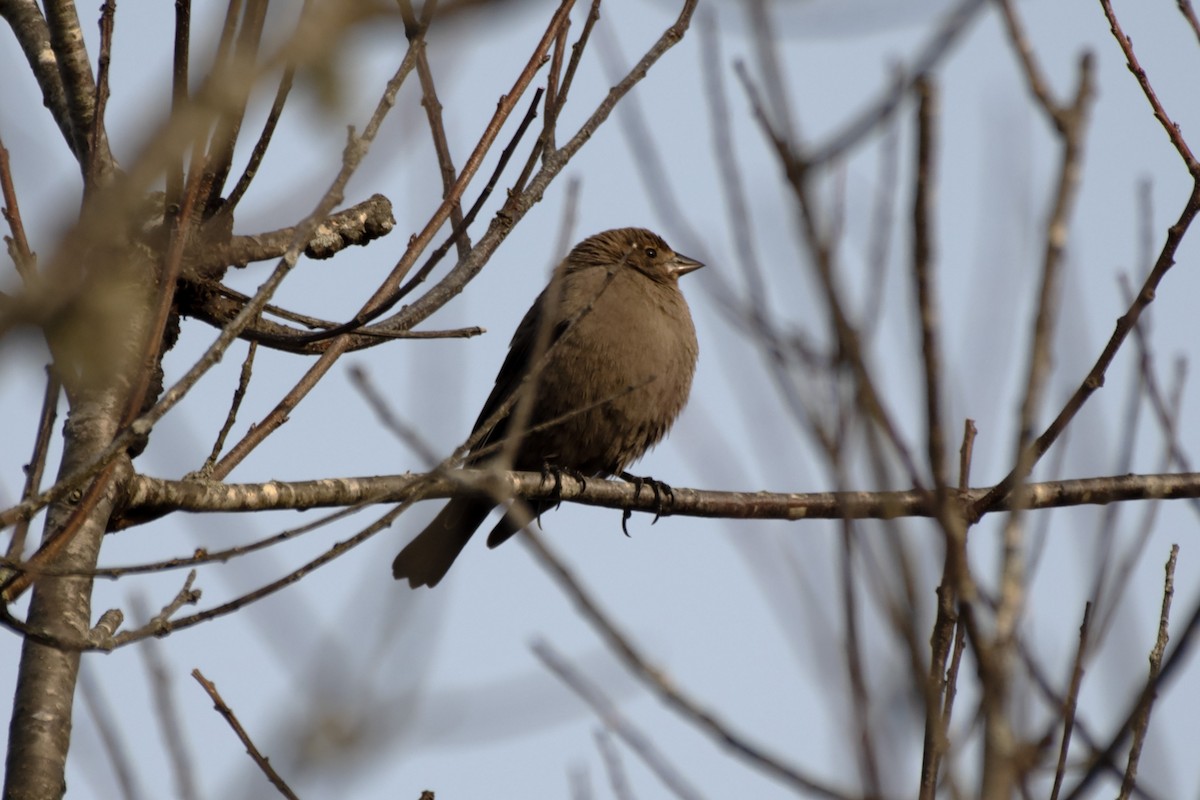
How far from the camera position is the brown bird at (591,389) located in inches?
238

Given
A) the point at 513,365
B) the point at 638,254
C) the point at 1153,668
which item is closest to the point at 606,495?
the point at 513,365

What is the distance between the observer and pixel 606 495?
5098 millimetres

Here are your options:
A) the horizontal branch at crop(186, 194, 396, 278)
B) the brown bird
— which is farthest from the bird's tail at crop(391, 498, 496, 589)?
the horizontal branch at crop(186, 194, 396, 278)

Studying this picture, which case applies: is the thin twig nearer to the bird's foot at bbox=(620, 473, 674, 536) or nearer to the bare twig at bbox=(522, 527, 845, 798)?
the bare twig at bbox=(522, 527, 845, 798)

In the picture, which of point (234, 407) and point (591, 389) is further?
point (591, 389)

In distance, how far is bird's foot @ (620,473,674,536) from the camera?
4977 millimetres

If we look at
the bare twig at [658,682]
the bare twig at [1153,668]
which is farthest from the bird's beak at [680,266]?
the bare twig at [658,682]

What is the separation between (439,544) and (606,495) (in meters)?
1.65

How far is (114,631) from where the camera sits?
2.71 metres

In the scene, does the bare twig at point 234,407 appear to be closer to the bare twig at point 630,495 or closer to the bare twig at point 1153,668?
the bare twig at point 630,495

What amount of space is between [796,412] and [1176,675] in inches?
23.5

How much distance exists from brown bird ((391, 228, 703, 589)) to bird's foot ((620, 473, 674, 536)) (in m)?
0.24

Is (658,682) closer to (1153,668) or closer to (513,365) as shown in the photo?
(1153,668)

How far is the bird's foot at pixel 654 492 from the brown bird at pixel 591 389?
0.79ft
